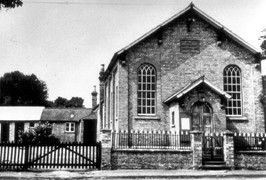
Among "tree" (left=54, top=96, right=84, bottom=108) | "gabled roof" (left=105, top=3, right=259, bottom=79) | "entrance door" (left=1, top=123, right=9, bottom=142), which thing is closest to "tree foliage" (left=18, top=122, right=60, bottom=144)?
"entrance door" (left=1, top=123, right=9, bottom=142)

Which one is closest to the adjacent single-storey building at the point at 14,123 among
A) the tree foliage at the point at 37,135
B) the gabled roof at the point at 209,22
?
the tree foliage at the point at 37,135

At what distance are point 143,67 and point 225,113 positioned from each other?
603 centimetres

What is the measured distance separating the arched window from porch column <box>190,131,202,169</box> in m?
7.14

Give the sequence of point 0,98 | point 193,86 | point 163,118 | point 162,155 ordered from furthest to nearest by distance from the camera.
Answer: point 0,98
point 163,118
point 193,86
point 162,155

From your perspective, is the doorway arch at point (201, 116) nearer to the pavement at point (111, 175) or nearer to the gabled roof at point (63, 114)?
the pavement at point (111, 175)

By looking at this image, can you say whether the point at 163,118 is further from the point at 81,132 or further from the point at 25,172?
the point at 81,132

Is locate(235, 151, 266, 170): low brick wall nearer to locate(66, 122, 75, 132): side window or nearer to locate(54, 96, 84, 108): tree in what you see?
locate(66, 122, 75, 132): side window

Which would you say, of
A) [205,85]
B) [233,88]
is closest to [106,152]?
[205,85]

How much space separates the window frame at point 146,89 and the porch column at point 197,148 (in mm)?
6312

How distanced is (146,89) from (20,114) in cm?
3101

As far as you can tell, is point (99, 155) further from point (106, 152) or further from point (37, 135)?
point (37, 135)

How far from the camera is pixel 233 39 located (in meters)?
24.4

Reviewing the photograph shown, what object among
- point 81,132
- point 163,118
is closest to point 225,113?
point 163,118

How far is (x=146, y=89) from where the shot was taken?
23844 millimetres
